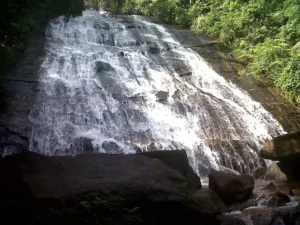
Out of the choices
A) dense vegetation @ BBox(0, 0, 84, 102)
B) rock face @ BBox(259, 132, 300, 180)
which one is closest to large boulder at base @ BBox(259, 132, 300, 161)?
rock face @ BBox(259, 132, 300, 180)

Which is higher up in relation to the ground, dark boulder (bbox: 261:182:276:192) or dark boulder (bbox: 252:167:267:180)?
dark boulder (bbox: 261:182:276:192)

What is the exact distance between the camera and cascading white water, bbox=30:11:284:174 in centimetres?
1157

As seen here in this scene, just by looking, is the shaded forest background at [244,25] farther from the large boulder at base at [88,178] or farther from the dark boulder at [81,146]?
the large boulder at base at [88,178]

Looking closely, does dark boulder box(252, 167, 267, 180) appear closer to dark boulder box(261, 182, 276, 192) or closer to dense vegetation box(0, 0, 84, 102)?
dark boulder box(261, 182, 276, 192)

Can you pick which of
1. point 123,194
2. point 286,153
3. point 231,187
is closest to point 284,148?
point 286,153

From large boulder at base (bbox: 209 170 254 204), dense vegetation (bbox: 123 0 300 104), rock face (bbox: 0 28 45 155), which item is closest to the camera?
large boulder at base (bbox: 209 170 254 204)

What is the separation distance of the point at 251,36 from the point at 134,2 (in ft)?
44.4

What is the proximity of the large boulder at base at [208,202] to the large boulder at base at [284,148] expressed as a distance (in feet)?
9.63

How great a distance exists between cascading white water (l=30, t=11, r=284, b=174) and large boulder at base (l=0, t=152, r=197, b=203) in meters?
4.33

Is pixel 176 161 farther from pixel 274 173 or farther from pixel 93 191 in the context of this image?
pixel 274 173

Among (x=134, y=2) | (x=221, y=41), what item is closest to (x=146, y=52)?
(x=221, y=41)

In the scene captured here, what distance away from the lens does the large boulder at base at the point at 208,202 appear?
6.60 m

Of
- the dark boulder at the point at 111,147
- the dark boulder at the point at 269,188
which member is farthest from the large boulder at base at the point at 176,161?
the dark boulder at the point at 111,147

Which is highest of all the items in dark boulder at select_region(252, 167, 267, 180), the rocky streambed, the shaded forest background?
the shaded forest background
